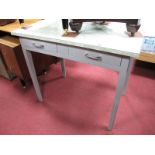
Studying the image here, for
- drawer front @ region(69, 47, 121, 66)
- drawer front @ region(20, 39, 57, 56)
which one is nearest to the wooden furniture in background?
drawer front @ region(20, 39, 57, 56)

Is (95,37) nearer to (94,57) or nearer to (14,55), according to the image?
(94,57)

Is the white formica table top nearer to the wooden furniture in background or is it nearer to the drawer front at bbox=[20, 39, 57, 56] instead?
the drawer front at bbox=[20, 39, 57, 56]

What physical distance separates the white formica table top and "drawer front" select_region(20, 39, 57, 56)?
5cm

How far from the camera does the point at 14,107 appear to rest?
5.03 ft

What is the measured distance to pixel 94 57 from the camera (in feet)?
3.02

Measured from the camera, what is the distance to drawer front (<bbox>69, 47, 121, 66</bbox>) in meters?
0.87

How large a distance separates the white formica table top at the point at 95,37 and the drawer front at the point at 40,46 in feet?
0.15

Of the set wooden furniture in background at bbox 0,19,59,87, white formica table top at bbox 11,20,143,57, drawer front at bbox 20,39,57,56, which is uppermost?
white formica table top at bbox 11,20,143,57

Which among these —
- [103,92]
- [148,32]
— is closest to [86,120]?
[103,92]

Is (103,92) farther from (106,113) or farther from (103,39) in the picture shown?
(103,39)

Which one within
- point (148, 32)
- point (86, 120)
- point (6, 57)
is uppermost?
point (148, 32)

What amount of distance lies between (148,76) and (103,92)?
0.66 metres

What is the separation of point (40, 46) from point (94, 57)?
1.44 feet
